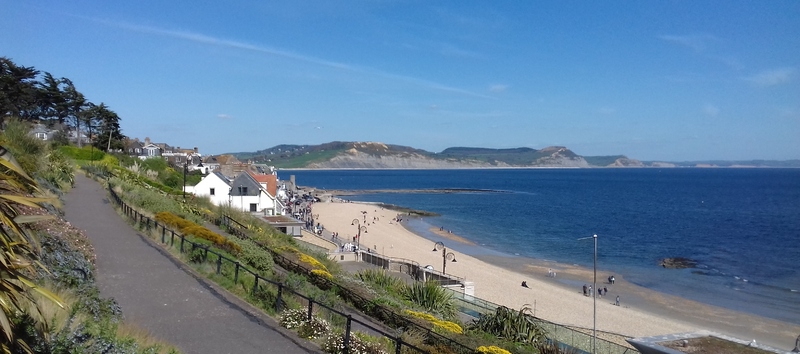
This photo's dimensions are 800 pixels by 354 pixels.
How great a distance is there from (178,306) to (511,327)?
928 cm

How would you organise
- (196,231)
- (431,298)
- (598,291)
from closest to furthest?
(431,298) → (196,231) → (598,291)

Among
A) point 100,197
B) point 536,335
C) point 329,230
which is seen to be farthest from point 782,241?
point 100,197

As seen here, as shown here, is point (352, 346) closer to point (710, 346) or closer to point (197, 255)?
point (197, 255)

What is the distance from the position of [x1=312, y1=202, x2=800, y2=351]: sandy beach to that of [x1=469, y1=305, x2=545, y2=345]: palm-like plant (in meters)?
15.7

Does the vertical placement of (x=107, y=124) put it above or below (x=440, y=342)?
above

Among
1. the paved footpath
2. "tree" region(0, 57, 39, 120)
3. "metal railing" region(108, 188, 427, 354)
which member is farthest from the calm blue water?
"tree" region(0, 57, 39, 120)

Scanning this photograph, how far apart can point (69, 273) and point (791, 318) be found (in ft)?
128

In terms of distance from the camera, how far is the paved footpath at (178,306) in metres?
9.77

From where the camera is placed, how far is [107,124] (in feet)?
208

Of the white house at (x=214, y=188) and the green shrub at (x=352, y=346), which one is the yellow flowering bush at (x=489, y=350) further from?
the white house at (x=214, y=188)

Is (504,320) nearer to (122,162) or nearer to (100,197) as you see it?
(100,197)

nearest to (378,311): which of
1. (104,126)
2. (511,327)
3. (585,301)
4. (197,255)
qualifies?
(511,327)

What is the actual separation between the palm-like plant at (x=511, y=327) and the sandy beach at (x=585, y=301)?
618 inches

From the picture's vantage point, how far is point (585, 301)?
3794cm
